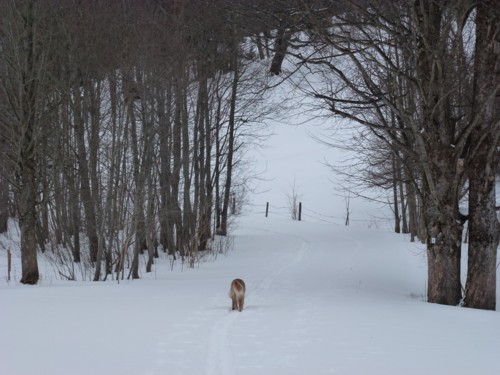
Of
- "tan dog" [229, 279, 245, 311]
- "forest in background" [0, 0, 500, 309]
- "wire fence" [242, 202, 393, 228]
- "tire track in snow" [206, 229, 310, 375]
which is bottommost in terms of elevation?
"tire track in snow" [206, 229, 310, 375]

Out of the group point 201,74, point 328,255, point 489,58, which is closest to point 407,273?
point 328,255

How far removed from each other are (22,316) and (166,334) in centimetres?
246

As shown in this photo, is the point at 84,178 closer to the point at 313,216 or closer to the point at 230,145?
the point at 230,145

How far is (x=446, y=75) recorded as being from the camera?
33.6 ft

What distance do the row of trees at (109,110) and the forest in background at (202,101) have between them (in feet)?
0.20

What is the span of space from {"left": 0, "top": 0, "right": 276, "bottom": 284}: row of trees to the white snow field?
6.87ft

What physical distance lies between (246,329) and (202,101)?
14.1 m

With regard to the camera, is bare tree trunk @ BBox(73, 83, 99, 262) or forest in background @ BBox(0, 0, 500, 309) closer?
forest in background @ BBox(0, 0, 500, 309)

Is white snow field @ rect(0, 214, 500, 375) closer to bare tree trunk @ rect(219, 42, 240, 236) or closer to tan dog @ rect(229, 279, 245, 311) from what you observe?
tan dog @ rect(229, 279, 245, 311)

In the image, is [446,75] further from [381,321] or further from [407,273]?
[407,273]

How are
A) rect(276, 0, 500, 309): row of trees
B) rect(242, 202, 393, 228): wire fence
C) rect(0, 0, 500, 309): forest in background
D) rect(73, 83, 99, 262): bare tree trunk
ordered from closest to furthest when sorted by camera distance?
rect(276, 0, 500, 309): row of trees, rect(0, 0, 500, 309): forest in background, rect(73, 83, 99, 262): bare tree trunk, rect(242, 202, 393, 228): wire fence

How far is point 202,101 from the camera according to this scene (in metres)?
20.3

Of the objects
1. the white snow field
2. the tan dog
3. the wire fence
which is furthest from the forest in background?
the wire fence

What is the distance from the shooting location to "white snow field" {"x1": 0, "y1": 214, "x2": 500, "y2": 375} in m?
5.61
